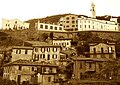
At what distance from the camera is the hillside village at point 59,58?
171 ft

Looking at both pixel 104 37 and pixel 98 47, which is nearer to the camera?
pixel 98 47

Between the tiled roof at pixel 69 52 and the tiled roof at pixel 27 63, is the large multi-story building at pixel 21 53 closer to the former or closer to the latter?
the tiled roof at pixel 27 63

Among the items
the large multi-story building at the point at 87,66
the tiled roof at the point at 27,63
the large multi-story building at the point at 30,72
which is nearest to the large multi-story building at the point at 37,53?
the tiled roof at the point at 27,63

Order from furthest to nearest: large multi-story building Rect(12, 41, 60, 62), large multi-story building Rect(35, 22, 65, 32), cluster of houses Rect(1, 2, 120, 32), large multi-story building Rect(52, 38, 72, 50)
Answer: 1. cluster of houses Rect(1, 2, 120, 32)
2. large multi-story building Rect(35, 22, 65, 32)
3. large multi-story building Rect(52, 38, 72, 50)
4. large multi-story building Rect(12, 41, 60, 62)

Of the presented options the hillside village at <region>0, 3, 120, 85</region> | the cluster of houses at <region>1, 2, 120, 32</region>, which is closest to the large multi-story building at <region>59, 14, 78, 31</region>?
the cluster of houses at <region>1, 2, 120, 32</region>

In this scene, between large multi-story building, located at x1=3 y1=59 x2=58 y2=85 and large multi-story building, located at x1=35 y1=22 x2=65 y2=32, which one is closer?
large multi-story building, located at x1=3 y1=59 x2=58 y2=85

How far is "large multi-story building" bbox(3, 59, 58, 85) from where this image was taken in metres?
52.7

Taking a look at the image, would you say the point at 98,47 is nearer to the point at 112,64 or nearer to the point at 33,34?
the point at 112,64

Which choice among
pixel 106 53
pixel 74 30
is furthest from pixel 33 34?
pixel 106 53

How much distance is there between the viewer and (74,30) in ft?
282

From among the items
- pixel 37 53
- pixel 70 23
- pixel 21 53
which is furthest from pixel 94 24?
pixel 21 53

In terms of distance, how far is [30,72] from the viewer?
178 ft

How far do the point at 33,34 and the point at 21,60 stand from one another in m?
22.6

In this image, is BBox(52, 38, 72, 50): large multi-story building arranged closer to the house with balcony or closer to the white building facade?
the house with balcony
